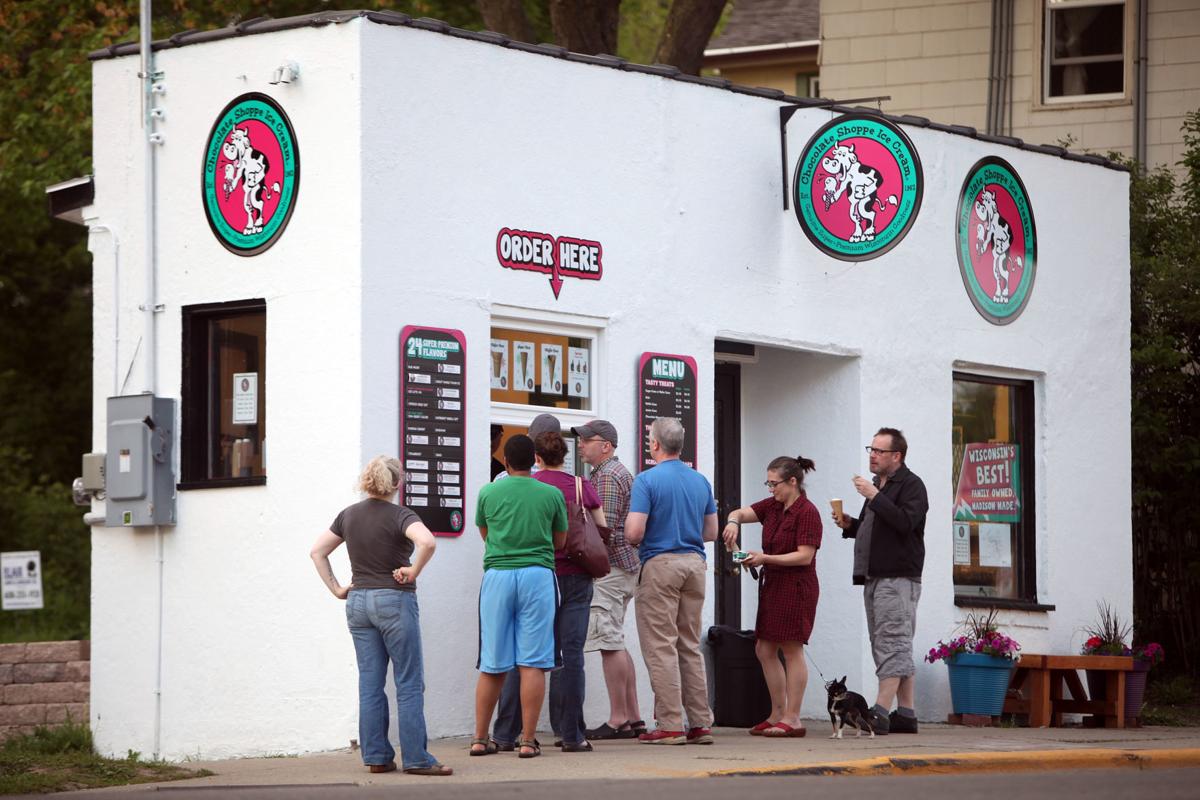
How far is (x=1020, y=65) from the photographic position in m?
24.9

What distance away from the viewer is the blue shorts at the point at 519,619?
11672mm

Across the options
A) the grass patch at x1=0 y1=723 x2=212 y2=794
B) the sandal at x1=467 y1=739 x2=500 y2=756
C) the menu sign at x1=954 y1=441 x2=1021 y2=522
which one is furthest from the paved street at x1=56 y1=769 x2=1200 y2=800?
the menu sign at x1=954 y1=441 x2=1021 y2=522

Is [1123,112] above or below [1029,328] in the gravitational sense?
above

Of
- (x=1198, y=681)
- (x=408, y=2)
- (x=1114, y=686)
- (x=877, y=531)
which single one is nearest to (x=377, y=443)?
(x=877, y=531)

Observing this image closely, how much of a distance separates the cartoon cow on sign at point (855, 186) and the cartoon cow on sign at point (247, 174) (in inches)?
170

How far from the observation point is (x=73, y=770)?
40.0 feet

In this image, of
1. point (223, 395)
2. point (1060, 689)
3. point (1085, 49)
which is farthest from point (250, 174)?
point (1085, 49)

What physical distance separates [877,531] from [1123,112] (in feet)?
38.6

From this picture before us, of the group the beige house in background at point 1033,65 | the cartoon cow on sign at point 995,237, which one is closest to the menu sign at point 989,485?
the cartoon cow on sign at point 995,237

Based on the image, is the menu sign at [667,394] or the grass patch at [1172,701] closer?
the menu sign at [667,394]

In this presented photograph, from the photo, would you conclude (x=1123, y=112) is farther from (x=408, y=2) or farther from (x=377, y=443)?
(x=377, y=443)

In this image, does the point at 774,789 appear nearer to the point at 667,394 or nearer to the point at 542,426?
the point at 542,426

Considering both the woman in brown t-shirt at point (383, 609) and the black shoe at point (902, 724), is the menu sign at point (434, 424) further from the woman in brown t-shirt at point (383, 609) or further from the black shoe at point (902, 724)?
the black shoe at point (902, 724)

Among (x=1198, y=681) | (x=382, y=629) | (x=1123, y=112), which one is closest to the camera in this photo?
(x=382, y=629)
